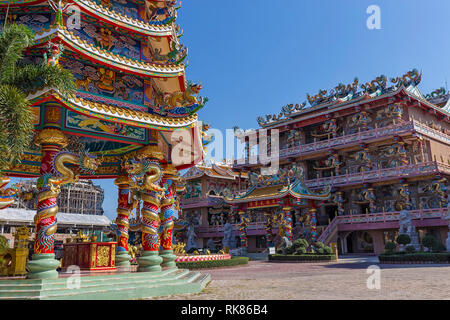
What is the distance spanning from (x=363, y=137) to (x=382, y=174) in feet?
13.7

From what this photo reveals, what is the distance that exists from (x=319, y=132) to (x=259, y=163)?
7878mm

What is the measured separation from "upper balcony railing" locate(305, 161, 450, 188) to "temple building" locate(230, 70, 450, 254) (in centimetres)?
8

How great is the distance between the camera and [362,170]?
35.8 meters

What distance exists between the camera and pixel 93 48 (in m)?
9.69

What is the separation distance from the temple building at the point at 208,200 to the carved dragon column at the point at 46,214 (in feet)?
120

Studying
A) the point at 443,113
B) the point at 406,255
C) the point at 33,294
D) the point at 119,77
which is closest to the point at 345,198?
the point at 443,113

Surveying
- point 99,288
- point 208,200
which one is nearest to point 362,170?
point 208,200

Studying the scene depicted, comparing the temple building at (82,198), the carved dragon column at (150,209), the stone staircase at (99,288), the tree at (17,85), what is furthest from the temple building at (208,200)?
the tree at (17,85)

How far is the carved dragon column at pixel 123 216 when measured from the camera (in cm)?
1291

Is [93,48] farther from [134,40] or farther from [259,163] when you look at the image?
[259,163]

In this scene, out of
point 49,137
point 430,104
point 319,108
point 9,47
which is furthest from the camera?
point 319,108

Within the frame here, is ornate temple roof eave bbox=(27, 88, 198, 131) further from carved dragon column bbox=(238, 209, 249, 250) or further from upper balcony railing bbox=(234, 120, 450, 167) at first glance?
upper balcony railing bbox=(234, 120, 450, 167)

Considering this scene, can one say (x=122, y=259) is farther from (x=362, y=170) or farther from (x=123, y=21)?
(x=362, y=170)

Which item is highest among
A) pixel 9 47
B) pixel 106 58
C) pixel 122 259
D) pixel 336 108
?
pixel 336 108
